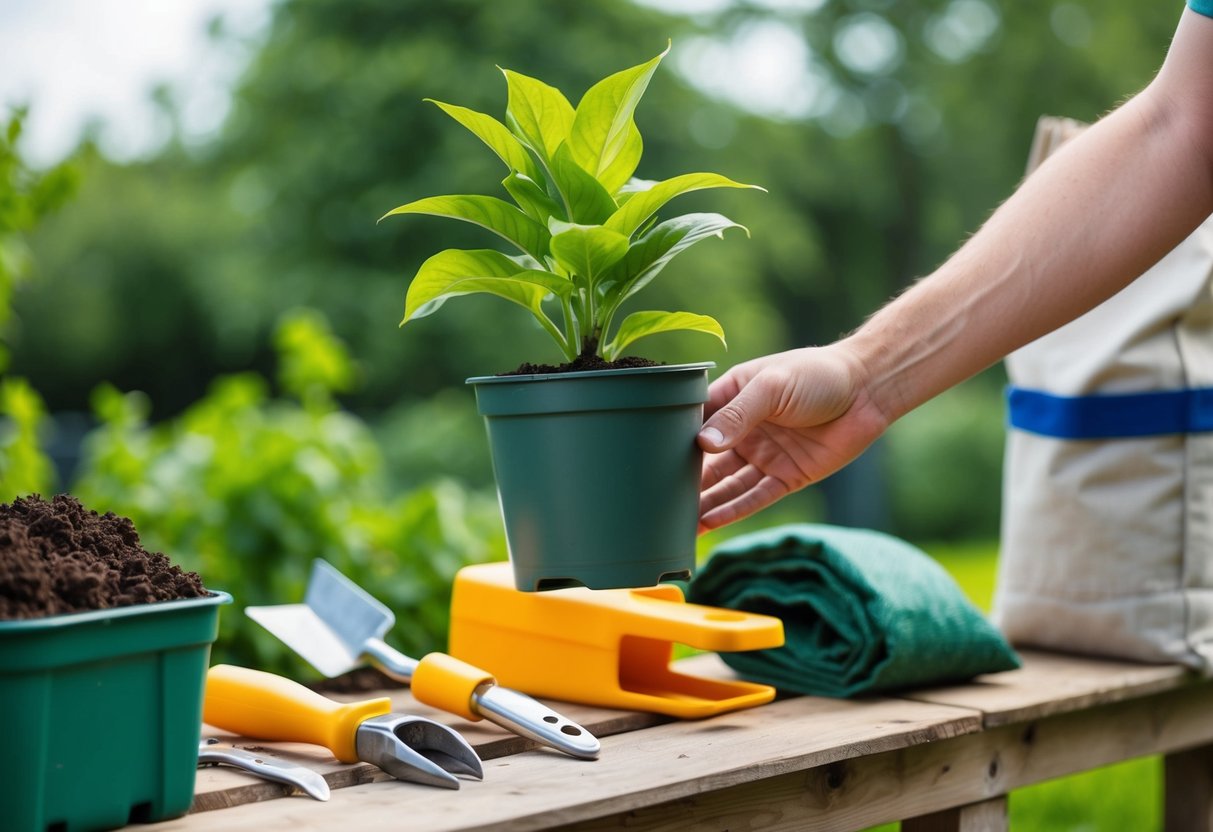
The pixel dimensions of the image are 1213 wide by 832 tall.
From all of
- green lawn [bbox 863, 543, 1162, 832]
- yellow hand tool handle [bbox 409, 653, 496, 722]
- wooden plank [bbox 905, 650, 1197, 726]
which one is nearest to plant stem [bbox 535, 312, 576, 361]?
yellow hand tool handle [bbox 409, 653, 496, 722]

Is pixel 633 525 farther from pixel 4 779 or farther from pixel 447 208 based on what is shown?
pixel 4 779

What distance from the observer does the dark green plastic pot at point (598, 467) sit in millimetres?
1067

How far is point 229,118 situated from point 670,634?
825 centimetres

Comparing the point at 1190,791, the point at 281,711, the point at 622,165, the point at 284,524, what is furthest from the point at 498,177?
the point at 281,711

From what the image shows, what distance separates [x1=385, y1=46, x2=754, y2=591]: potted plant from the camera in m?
1.07

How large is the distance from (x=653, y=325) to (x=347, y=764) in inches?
20.1

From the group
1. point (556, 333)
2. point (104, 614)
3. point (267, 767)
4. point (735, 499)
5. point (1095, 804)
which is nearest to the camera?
point (104, 614)

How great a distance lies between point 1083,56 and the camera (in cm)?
895

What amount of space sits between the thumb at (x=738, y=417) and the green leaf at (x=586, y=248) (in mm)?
186

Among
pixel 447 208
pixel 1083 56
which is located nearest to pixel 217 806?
pixel 447 208

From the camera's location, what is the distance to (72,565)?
33.8 inches

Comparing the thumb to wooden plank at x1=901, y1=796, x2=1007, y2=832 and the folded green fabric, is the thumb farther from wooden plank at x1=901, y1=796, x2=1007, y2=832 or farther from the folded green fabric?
wooden plank at x1=901, y1=796, x2=1007, y2=832

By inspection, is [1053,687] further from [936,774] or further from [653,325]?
[653,325]

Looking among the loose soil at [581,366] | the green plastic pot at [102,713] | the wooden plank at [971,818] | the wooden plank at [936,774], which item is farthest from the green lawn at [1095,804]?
the green plastic pot at [102,713]
